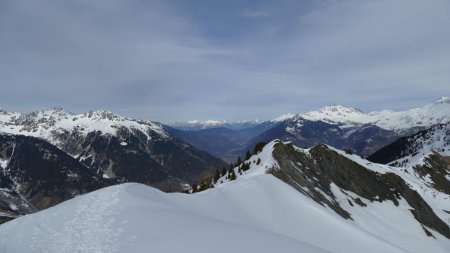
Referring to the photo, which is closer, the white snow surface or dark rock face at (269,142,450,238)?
the white snow surface

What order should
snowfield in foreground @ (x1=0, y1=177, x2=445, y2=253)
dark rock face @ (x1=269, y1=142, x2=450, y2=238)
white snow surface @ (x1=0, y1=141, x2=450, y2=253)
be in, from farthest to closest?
dark rock face @ (x1=269, y1=142, x2=450, y2=238), white snow surface @ (x1=0, y1=141, x2=450, y2=253), snowfield in foreground @ (x1=0, y1=177, x2=445, y2=253)

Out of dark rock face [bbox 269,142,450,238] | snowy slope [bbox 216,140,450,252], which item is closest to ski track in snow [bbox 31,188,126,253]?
snowy slope [bbox 216,140,450,252]

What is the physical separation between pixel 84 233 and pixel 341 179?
100 meters

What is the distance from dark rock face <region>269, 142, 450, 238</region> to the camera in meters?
92.3

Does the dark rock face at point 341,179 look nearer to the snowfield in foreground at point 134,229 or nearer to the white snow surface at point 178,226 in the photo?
the white snow surface at point 178,226

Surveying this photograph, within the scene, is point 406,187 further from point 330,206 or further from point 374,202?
point 330,206

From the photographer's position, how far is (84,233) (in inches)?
1029

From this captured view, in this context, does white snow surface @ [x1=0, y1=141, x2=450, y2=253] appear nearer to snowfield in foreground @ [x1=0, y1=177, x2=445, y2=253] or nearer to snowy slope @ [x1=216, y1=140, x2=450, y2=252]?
snowfield in foreground @ [x1=0, y1=177, x2=445, y2=253]

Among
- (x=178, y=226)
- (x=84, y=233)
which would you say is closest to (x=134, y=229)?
(x=178, y=226)

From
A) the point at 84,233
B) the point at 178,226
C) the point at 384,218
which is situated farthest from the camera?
the point at 384,218

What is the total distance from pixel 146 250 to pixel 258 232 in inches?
354

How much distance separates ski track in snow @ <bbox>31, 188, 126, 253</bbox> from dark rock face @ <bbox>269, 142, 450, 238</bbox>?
60740 millimetres

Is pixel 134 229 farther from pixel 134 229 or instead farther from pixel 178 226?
pixel 178 226

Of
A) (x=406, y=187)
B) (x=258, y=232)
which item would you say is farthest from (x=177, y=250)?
(x=406, y=187)
